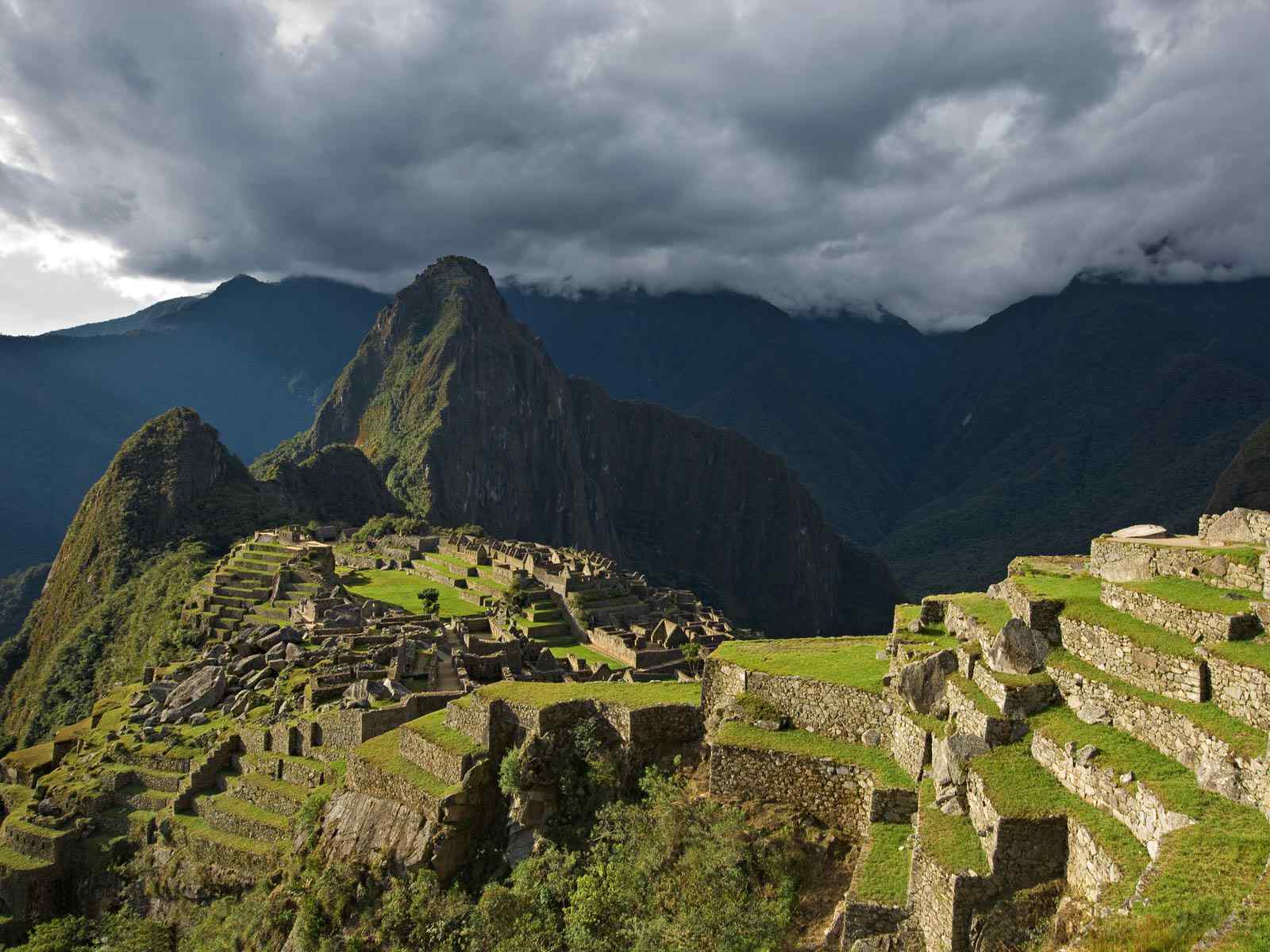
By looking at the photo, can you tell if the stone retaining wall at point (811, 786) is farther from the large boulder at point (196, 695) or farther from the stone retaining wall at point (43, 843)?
the large boulder at point (196, 695)

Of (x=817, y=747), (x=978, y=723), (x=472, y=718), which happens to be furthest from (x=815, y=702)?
(x=472, y=718)

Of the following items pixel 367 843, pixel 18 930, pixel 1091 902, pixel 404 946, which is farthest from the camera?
pixel 18 930

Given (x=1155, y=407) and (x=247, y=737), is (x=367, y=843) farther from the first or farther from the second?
(x=1155, y=407)

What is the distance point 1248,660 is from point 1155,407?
22530 centimetres

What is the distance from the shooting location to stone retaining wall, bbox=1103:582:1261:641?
803 cm

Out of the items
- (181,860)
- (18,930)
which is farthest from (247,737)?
(18,930)

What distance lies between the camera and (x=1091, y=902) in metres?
7.23

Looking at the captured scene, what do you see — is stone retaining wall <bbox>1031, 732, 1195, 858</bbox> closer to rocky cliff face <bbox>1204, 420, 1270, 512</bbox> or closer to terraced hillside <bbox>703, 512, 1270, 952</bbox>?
terraced hillside <bbox>703, 512, 1270, 952</bbox>

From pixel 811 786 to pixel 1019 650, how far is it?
10.7 ft

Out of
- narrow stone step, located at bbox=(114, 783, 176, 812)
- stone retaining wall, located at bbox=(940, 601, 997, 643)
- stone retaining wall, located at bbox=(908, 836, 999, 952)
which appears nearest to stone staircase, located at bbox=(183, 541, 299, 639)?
narrow stone step, located at bbox=(114, 783, 176, 812)

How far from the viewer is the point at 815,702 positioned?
39.2ft

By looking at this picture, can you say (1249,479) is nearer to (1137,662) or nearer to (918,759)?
(918,759)

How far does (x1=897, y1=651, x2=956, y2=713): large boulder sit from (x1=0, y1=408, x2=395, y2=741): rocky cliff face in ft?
209

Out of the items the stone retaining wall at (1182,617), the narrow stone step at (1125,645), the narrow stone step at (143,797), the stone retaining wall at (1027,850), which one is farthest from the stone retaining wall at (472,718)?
the narrow stone step at (143,797)
